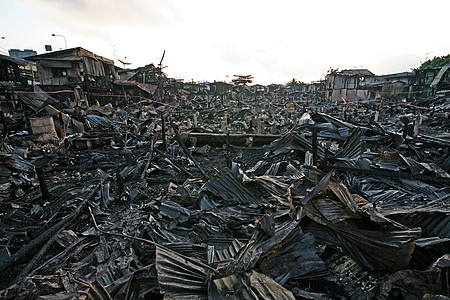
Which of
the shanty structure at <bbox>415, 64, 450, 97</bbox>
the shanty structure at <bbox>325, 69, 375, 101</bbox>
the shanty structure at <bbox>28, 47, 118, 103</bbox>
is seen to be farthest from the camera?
the shanty structure at <bbox>325, 69, 375, 101</bbox>

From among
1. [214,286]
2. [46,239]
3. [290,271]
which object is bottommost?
[46,239]

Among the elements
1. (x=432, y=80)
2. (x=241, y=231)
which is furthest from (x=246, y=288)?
(x=432, y=80)

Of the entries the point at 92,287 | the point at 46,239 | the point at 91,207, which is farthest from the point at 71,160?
the point at 92,287

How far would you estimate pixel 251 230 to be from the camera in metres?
3.52

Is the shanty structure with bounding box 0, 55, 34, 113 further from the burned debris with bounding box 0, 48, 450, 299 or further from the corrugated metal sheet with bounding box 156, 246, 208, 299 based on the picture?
the corrugated metal sheet with bounding box 156, 246, 208, 299

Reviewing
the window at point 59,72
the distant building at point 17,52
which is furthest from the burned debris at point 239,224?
the distant building at point 17,52

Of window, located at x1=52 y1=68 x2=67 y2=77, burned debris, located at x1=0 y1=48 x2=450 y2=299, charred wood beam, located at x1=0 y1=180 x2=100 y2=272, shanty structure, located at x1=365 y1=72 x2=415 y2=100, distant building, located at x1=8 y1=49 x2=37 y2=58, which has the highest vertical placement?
distant building, located at x1=8 y1=49 x2=37 y2=58

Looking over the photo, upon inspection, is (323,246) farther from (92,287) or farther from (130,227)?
(130,227)

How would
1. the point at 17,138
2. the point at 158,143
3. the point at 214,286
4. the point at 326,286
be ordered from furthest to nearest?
the point at 17,138, the point at 158,143, the point at 326,286, the point at 214,286

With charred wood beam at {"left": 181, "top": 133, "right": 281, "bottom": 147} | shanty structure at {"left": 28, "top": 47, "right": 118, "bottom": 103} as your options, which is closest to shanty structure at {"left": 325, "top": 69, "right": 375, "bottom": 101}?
charred wood beam at {"left": 181, "top": 133, "right": 281, "bottom": 147}

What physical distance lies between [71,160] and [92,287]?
7.61m

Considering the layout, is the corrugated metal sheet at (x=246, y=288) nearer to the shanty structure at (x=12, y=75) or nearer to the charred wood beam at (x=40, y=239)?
the charred wood beam at (x=40, y=239)

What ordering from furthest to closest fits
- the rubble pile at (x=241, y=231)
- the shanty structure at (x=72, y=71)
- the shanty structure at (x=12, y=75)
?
the shanty structure at (x=72, y=71) < the shanty structure at (x=12, y=75) < the rubble pile at (x=241, y=231)

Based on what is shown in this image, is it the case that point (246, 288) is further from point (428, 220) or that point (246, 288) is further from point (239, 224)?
point (428, 220)
